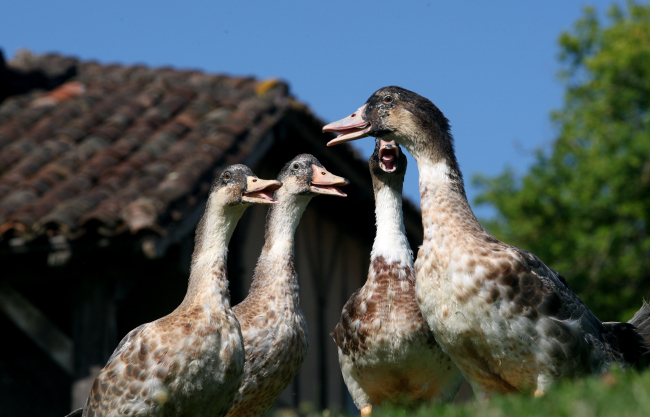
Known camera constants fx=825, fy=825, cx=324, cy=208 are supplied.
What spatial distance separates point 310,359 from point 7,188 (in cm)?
413

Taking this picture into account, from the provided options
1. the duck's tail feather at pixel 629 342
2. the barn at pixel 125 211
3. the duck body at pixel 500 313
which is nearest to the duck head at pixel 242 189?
the duck body at pixel 500 313

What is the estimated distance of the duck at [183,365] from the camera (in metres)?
4.15

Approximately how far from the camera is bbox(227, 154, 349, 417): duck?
4898mm

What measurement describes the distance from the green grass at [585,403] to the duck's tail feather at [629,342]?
35.2 inches

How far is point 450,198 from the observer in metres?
4.47

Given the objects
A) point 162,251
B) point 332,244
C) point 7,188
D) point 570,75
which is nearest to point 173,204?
point 162,251

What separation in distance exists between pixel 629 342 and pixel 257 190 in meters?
2.30

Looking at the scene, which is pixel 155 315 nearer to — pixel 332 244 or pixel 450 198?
pixel 332 244

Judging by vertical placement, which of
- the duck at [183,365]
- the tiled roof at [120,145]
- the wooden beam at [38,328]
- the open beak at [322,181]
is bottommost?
the duck at [183,365]

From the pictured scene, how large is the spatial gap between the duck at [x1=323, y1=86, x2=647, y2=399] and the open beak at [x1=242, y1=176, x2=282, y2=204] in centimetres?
90

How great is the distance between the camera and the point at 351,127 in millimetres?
4863

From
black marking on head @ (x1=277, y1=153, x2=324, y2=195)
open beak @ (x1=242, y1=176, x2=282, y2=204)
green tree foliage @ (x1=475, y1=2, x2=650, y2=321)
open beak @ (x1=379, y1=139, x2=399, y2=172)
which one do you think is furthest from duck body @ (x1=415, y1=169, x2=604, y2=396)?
green tree foliage @ (x1=475, y1=2, x2=650, y2=321)

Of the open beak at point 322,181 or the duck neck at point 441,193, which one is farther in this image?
the open beak at point 322,181

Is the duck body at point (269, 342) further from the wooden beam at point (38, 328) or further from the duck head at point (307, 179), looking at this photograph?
the wooden beam at point (38, 328)
